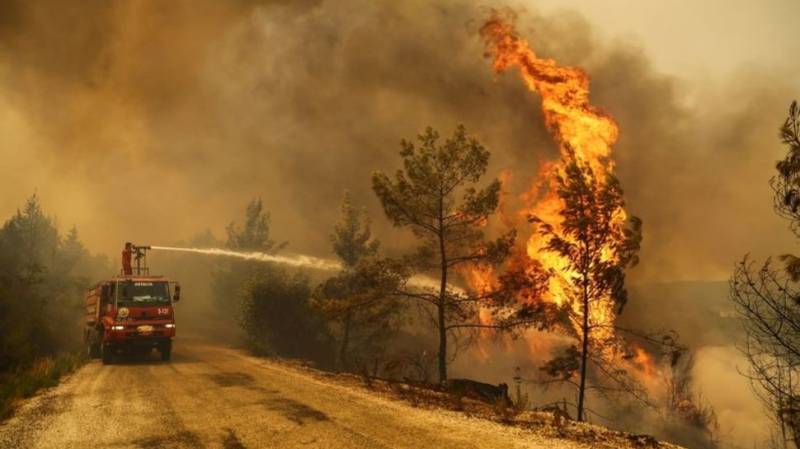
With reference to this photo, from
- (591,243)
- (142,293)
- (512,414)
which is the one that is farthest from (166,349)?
(591,243)

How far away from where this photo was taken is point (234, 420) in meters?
9.98

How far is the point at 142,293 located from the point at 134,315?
39.1 inches

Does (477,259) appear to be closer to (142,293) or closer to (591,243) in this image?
(591,243)

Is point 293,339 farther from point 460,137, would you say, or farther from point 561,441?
point 561,441

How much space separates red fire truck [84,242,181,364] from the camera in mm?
19297

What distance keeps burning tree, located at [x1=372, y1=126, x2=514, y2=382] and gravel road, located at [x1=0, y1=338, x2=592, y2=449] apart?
5704 millimetres

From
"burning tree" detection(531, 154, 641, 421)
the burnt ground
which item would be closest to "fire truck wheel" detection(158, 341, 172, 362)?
the burnt ground

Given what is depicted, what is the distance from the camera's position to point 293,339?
3550 cm

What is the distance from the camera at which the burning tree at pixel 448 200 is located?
1773 cm

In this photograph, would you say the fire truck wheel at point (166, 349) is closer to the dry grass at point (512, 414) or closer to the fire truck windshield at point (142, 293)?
the fire truck windshield at point (142, 293)

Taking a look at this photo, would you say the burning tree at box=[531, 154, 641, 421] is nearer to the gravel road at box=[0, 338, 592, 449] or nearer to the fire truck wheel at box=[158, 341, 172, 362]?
the gravel road at box=[0, 338, 592, 449]

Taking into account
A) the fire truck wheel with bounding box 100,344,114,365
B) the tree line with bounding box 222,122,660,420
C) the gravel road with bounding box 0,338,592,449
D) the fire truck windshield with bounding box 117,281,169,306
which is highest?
the tree line with bounding box 222,122,660,420

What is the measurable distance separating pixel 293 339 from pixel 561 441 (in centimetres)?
2914

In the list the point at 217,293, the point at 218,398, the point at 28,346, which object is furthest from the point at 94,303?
the point at 217,293
